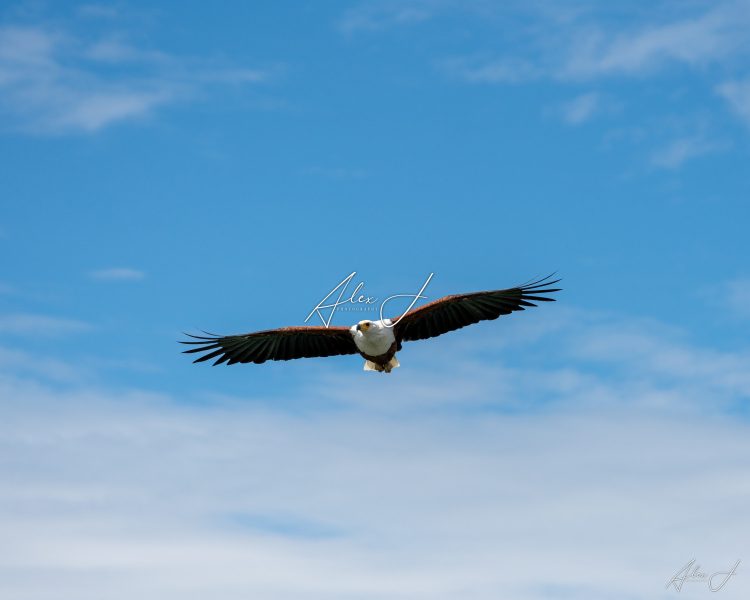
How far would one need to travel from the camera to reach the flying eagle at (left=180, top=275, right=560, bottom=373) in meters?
24.5

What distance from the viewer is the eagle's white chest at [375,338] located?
24.4 metres

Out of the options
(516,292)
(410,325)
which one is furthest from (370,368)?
(516,292)

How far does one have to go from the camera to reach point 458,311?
82.0 ft

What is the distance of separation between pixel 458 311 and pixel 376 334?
5.88 feet

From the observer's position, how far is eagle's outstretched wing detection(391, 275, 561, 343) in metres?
24.4

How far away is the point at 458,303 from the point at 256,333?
4234 mm

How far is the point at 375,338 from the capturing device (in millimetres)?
24469

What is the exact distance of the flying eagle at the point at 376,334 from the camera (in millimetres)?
24500

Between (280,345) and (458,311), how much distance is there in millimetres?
3850

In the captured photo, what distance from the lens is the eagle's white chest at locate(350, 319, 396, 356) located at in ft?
80.2

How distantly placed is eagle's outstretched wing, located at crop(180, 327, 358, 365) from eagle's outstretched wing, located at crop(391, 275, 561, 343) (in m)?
1.24

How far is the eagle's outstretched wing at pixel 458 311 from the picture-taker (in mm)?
24375

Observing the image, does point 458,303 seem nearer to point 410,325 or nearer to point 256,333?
point 410,325

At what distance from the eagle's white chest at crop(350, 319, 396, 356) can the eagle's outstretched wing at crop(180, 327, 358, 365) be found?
54 cm
